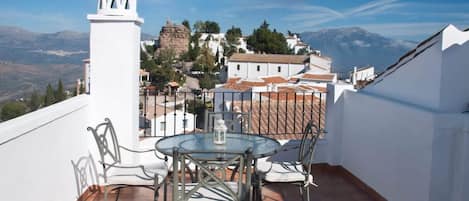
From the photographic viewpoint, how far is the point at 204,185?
2443mm

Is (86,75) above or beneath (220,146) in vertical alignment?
above

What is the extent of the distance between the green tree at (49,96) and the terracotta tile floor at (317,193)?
944 mm

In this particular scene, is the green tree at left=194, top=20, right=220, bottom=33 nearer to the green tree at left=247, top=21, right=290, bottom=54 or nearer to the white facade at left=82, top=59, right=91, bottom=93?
the green tree at left=247, top=21, right=290, bottom=54

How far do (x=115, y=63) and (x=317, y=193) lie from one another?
222cm

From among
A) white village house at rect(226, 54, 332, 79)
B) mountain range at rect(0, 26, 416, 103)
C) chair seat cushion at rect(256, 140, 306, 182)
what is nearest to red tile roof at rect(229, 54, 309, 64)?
white village house at rect(226, 54, 332, 79)

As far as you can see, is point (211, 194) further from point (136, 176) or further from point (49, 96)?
point (49, 96)

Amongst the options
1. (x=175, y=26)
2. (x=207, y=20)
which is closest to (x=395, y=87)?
(x=175, y=26)

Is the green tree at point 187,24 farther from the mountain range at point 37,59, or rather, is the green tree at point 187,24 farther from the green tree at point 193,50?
the mountain range at point 37,59

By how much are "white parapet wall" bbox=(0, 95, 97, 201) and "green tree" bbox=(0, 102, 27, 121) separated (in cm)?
7

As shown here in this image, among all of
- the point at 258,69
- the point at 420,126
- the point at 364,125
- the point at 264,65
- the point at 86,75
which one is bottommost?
the point at 364,125

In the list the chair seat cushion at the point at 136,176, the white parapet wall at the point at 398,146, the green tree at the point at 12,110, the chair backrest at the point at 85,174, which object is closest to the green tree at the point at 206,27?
the white parapet wall at the point at 398,146

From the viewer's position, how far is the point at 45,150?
2.86m

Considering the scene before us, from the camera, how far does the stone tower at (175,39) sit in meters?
63.0

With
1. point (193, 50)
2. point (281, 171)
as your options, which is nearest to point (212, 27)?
point (193, 50)
